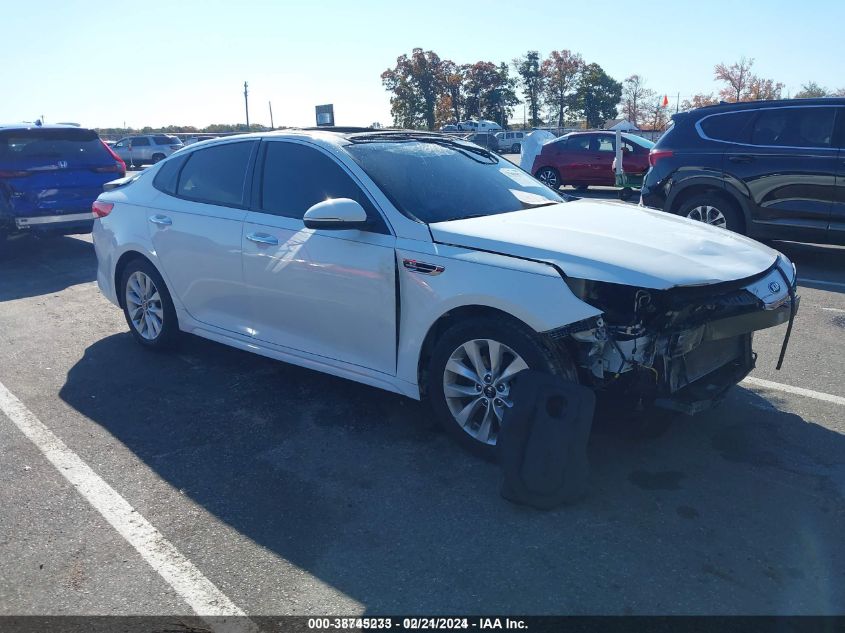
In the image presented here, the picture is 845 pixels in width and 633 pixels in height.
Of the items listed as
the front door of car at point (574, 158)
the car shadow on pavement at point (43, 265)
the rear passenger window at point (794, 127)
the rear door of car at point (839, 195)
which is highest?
the rear passenger window at point (794, 127)

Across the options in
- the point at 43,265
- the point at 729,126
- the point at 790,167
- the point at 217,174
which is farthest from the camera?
the point at 43,265

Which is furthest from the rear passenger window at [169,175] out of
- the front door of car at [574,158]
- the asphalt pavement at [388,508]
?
the front door of car at [574,158]

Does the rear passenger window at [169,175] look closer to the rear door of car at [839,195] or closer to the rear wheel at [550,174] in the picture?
the rear door of car at [839,195]

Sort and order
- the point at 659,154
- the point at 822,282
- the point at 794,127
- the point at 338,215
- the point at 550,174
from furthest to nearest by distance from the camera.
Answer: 1. the point at 550,174
2. the point at 659,154
3. the point at 794,127
4. the point at 822,282
5. the point at 338,215

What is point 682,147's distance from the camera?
9.03m

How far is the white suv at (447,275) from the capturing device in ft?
11.9

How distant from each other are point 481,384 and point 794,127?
20.7ft

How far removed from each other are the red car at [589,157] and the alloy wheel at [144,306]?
14998 mm

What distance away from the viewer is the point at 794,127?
27.2 feet

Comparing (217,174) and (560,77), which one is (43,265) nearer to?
(217,174)

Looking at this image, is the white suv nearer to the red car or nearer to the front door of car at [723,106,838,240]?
the front door of car at [723,106,838,240]

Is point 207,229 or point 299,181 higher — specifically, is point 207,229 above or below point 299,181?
below

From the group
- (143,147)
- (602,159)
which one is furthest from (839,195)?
(143,147)

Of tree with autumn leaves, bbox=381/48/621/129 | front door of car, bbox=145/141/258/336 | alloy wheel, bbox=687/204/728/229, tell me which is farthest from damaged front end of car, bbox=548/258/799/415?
tree with autumn leaves, bbox=381/48/621/129
